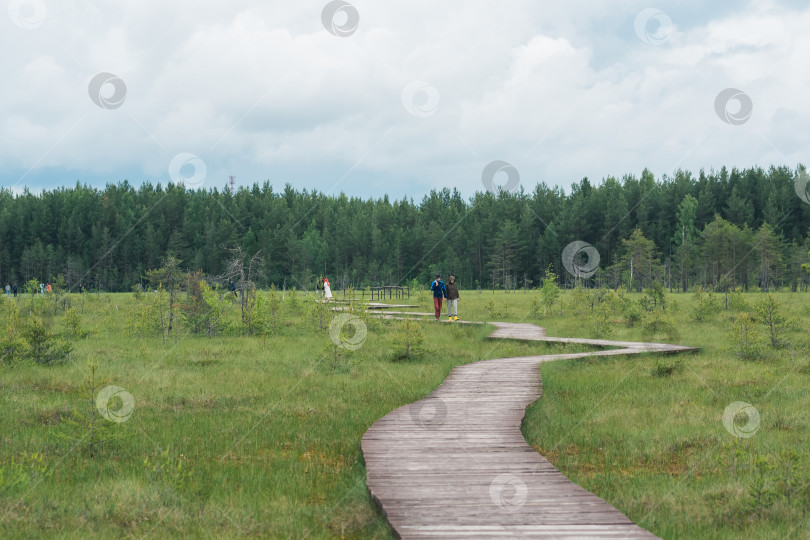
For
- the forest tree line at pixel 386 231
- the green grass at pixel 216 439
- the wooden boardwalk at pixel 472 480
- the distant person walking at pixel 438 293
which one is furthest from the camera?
the forest tree line at pixel 386 231

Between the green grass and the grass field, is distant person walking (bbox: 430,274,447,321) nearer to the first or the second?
the green grass

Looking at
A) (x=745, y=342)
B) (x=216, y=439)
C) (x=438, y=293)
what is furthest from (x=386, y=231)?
(x=216, y=439)

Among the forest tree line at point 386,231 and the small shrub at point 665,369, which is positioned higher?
the forest tree line at point 386,231

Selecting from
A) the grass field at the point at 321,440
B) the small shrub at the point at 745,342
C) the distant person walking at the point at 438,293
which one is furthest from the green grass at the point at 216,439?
the distant person walking at the point at 438,293

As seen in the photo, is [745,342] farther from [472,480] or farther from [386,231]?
[386,231]

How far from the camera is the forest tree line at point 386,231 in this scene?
315 ft

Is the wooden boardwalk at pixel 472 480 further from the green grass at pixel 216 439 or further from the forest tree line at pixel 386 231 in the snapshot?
the forest tree line at pixel 386 231

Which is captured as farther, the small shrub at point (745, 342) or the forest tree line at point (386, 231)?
the forest tree line at point (386, 231)

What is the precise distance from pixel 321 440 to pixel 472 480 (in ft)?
11.2

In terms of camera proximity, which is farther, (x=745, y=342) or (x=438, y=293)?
(x=438, y=293)

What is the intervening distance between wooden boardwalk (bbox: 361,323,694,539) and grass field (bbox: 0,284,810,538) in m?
0.41

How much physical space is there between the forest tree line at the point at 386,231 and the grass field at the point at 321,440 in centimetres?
7255

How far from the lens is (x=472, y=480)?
6.72m

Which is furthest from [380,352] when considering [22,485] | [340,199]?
[340,199]
